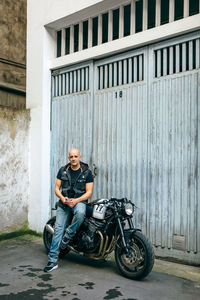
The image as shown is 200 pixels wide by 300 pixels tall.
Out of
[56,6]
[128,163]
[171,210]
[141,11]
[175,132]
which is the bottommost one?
[171,210]

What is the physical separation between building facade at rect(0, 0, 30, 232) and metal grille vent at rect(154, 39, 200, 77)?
11.1 ft

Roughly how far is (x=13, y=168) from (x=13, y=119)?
3.58 feet

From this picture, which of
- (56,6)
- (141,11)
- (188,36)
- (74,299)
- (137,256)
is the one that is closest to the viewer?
(74,299)

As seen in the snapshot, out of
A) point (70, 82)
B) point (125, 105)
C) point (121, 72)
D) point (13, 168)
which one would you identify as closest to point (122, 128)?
point (125, 105)

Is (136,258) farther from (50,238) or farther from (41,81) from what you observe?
(41,81)

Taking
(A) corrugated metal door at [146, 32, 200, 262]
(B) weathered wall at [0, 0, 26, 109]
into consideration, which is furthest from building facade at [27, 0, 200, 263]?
(B) weathered wall at [0, 0, 26, 109]

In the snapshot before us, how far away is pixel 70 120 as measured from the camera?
7562 mm

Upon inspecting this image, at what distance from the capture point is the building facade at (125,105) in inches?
227

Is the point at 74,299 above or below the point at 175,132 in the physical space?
below

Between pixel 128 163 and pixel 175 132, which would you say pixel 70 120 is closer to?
pixel 128 163

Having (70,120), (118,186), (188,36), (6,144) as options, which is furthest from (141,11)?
(6,144)

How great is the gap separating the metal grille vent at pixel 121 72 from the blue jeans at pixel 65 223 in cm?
258

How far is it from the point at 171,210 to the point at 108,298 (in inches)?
80.3

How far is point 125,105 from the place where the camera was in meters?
6.61
